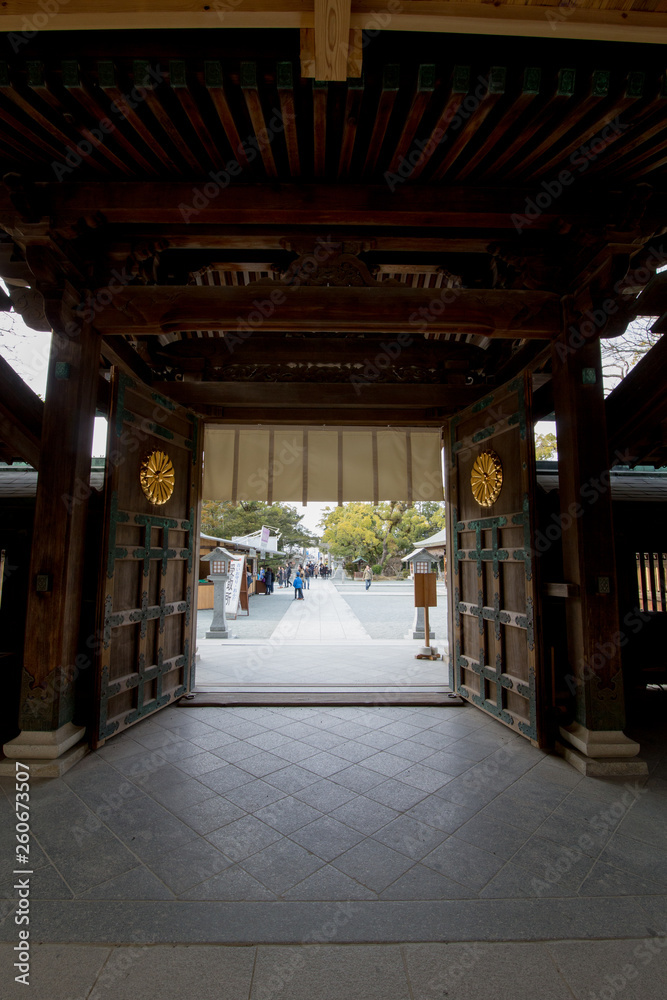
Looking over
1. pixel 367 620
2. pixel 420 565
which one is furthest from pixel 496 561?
pixel 367 620

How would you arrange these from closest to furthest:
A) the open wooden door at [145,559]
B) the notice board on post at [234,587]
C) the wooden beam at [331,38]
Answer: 1. the wooden beam at [331,38]
2. the open wooden door at [145,559]
3. the notice board on post at [234,587]

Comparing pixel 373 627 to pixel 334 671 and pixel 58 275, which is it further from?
pixel 58 275

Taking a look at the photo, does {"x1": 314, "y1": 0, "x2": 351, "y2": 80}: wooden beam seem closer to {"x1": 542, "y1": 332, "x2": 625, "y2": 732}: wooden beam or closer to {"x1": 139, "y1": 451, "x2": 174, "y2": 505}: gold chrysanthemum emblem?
{"x1": 542, "y1": 332, "x2": 625, "y2": 732}: wooden beam

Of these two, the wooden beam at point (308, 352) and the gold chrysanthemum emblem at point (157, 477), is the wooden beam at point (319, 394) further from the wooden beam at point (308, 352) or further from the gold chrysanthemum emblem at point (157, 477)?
the gold chrysanthemum emblem at point (157, 477)

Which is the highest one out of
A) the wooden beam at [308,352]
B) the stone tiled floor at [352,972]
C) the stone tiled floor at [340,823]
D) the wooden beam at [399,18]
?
the wooden beam at [308,352]

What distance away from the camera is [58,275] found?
3316 millimetres

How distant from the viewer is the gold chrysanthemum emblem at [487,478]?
421 cm

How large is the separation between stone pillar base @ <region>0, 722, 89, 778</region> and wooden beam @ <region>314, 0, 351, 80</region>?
12.9 ft

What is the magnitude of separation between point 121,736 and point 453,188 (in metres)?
4.75

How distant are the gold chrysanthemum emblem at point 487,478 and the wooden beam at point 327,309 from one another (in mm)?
1199

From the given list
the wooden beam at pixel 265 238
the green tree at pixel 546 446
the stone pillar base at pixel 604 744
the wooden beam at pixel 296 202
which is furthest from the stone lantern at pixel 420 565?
the wooden beam at pixel 296 202

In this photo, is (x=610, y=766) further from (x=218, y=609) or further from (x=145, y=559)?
(x=218, y=609)

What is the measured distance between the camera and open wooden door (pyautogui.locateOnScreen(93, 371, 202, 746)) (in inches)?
141

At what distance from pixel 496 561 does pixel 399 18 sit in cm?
362
